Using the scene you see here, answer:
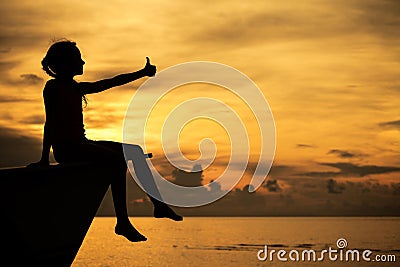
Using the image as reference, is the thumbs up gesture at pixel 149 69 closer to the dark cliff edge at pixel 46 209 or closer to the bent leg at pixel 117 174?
the bent leg at pixel 117 174

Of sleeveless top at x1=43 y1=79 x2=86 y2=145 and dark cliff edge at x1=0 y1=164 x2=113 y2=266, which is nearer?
dark cliff edge at x1=0 y1=164 x2=113 y2=266

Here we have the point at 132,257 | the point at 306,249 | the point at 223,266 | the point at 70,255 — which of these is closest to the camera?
the point at 70,255

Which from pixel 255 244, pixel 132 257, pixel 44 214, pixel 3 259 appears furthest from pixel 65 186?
pixel 255 244

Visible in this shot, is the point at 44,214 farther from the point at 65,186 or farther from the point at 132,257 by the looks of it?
the point at 132,257

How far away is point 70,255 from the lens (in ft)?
34.1

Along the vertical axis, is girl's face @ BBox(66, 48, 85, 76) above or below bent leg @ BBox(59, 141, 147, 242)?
above

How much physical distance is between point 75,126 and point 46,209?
3.71ft

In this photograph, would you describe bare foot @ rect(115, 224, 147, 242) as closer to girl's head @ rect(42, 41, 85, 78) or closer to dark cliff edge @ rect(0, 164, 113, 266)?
dark cliff edge @ rect(0, 164, 113, 266)

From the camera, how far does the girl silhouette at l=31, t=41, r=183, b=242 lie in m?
9.97

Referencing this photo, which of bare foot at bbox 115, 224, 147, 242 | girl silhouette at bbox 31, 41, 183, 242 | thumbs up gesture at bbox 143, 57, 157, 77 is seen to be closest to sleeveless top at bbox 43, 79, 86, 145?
girl silhouette at bbox 31, 41, 183, 242

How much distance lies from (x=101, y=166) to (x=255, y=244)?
601ft

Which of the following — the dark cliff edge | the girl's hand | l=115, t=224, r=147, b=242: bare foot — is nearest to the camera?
the dark cliff edge

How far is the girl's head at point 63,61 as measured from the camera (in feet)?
32.9

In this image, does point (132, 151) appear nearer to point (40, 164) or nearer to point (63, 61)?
point (40, 164)
